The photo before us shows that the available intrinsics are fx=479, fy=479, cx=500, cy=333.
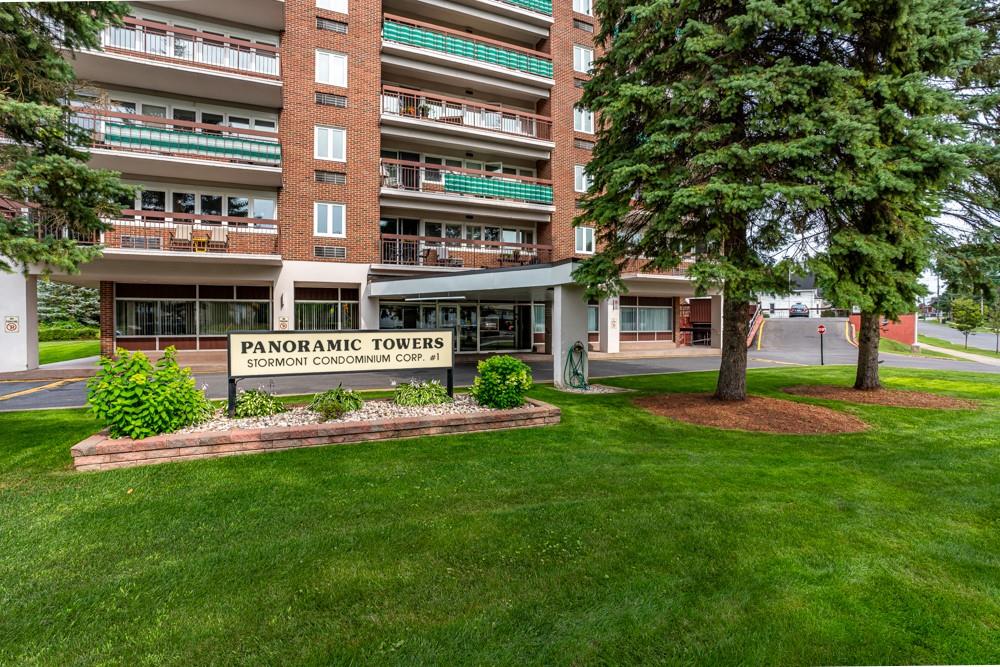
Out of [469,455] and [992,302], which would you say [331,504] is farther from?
[992,302]

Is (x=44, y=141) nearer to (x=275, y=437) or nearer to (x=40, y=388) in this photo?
(x=275, y=437)

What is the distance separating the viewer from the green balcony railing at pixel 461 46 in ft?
65.7

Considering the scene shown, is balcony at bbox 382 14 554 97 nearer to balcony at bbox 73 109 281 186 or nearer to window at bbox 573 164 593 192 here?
window at bbox 573 164 593 192

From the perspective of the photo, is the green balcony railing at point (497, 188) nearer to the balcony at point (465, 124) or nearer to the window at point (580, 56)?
the balcony at point (465, 124)

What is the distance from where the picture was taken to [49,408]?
382 inches

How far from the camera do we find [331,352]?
796cm

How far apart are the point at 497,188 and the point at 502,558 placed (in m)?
19.3

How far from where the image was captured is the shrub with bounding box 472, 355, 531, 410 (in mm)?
8375

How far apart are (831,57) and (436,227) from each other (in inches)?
616

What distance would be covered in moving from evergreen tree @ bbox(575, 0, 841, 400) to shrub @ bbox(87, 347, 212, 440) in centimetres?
775

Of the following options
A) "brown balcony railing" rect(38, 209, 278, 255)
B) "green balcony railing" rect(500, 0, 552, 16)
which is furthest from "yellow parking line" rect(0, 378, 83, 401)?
"green balcony railing" rect(500, 0, 552, 16)

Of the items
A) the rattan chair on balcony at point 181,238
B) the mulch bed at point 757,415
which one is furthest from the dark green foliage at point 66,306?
the mulch bed at point 757,415

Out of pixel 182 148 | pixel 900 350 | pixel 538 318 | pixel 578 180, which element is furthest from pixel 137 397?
pixel 900 350

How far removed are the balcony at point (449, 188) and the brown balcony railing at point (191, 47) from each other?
5.41 metres
